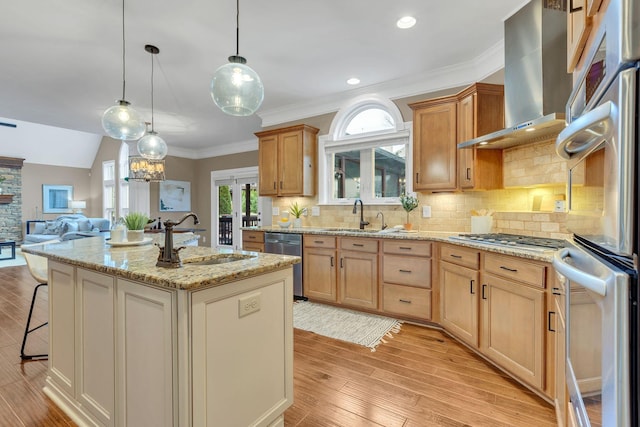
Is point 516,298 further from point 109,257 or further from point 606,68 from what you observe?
point 109,257

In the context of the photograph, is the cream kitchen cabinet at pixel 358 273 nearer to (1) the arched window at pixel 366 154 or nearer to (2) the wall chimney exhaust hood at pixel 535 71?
(1) the arched window at pixel 366 154

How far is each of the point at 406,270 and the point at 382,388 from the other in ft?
4.31

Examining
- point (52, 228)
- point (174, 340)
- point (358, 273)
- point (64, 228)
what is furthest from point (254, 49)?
point (52, 228)

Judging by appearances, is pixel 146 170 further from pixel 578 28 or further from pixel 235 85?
pixel 578 28

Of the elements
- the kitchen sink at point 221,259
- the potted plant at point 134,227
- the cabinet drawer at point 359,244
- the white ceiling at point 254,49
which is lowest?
the cabinet drawer at point 359,244

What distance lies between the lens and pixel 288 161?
172 inches

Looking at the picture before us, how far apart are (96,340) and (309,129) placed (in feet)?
11.5

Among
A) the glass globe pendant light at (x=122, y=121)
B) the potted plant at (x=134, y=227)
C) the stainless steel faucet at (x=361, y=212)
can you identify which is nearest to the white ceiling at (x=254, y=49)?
the glass globe pendant light at (x=122, y=121)

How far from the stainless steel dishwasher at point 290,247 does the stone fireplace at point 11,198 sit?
9.21m

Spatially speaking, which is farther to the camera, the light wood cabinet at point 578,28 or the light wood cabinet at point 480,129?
the light wood cabinet at point 480,129

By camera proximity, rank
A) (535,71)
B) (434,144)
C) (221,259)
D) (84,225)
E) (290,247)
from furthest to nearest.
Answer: (84,225)
(290,247)
(434,144)
(535,71)
(221,259)

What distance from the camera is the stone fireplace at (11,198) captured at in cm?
840

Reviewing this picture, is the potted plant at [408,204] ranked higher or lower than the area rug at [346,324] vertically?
higher

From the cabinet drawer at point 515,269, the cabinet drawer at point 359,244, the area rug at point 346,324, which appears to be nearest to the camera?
the cabinet drawer at point 515,269
